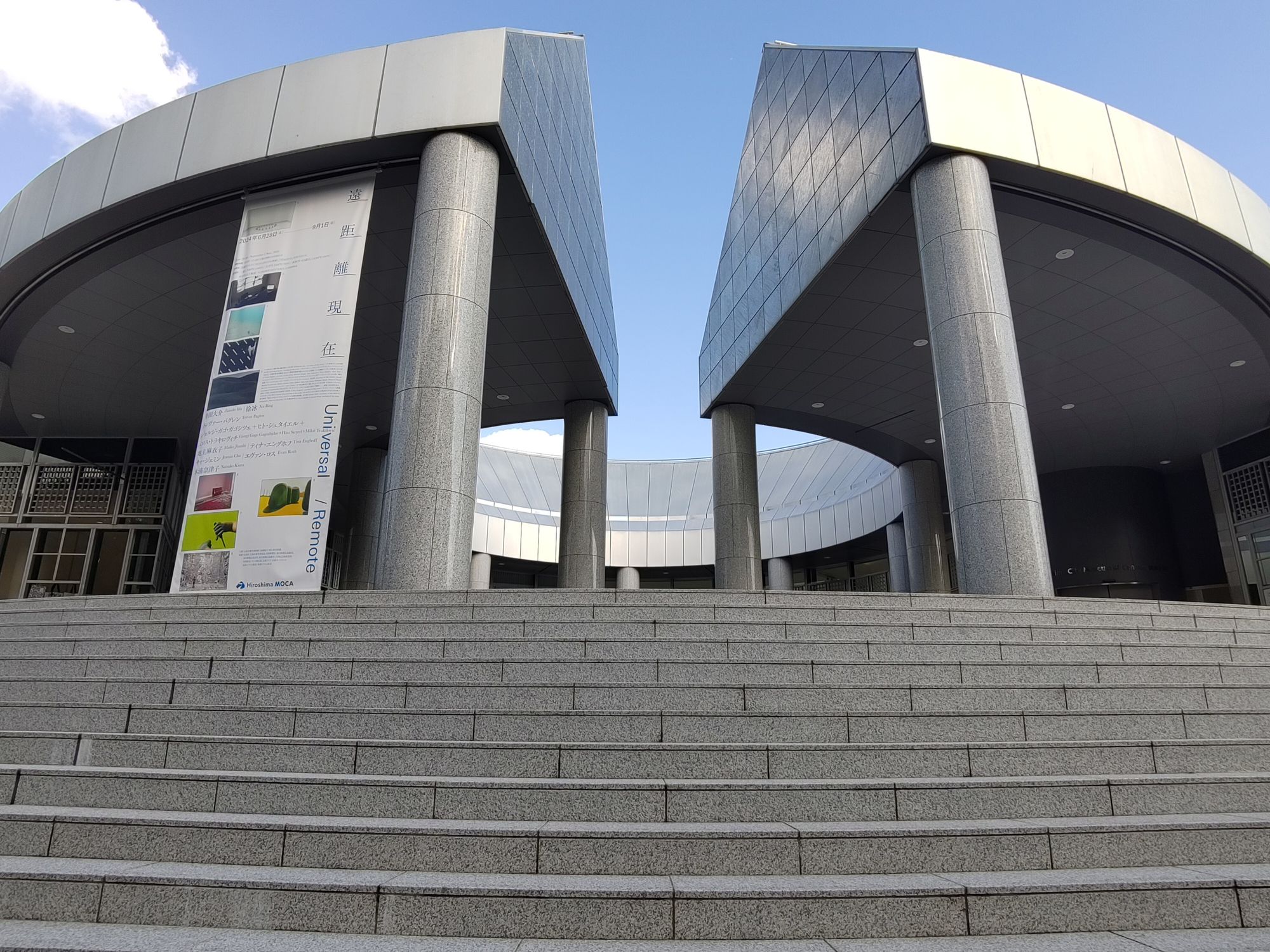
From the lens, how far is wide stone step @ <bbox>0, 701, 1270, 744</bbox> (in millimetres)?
4707

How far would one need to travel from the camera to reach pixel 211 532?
31.0ft

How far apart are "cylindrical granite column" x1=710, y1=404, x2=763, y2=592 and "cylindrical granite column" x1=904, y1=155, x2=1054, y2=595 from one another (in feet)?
30.7

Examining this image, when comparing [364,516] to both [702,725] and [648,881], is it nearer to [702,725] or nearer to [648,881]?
[702,725]

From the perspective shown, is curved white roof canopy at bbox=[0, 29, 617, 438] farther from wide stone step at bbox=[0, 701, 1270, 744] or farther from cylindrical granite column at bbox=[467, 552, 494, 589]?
cylindrical granite column at bbox=[467, 552, 494, 589]

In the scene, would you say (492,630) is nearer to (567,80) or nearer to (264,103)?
(264,103)

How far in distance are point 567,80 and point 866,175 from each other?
7.26m

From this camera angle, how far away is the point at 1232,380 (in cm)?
1862

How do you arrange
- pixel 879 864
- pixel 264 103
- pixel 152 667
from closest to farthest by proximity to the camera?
pixel 879 864 → pixel 152 667 → pixel 264 103

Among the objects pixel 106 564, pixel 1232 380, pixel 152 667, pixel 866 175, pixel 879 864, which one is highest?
pixel 866 175

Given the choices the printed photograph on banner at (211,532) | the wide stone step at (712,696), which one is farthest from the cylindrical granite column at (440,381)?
the wide stone step at (712,696)

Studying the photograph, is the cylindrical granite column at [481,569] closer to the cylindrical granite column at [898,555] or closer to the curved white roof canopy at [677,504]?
the curved white roof canopy at [677,504]

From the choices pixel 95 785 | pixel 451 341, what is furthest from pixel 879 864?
pixel 451 341

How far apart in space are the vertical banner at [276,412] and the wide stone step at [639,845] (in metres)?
5.34

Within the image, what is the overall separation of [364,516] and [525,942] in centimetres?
2121
